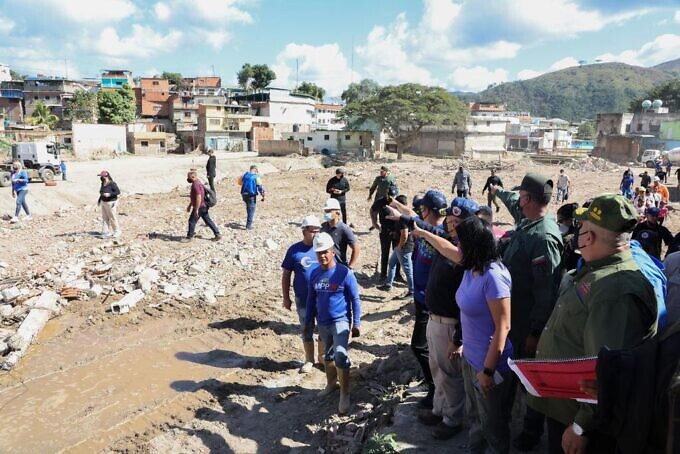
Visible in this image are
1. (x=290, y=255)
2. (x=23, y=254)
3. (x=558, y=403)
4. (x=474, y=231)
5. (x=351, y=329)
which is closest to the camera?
(x=558, y=403)

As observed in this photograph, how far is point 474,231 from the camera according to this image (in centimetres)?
297

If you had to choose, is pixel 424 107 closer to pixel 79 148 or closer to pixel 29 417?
pixel 79 148

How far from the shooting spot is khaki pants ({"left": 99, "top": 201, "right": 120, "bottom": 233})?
1113cm

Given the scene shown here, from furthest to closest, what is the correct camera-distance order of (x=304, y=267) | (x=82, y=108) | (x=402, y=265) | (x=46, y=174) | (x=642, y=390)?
(x=82, y=108) → (x=46, y=174) → (x=402, y=265) → (x=304, y=267) → (x=642, y=390)

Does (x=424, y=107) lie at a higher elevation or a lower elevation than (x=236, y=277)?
higher

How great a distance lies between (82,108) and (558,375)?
63.8 metres

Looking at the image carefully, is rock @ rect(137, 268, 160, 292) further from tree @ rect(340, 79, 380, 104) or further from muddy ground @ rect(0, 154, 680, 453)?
tree @ rect(340, 79, 380, 104)

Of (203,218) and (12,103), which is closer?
(203,218)

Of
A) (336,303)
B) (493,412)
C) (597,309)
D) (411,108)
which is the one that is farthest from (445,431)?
(411,108)

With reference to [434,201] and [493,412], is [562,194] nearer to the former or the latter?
[434,201]

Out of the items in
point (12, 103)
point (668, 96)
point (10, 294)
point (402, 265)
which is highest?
point (668, 96)

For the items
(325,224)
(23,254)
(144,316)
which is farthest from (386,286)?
(23,254)

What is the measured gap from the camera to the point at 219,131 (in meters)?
52.4

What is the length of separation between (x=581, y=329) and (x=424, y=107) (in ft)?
138
